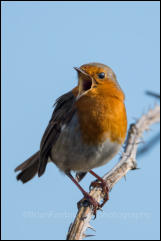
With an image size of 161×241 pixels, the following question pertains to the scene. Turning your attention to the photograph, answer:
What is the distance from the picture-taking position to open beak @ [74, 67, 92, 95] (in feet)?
14.8

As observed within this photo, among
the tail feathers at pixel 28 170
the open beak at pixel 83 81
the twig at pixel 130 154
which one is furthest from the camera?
the tail feathers at pixel 28 170

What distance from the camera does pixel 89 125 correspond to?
4.34m

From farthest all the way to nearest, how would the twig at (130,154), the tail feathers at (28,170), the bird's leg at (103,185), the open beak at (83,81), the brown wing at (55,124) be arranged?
the tail feathers at (28,170)
the brown wing at (55,124)
the open beak at (83,81)
the bird's leg at (103,185)
the twig at (130,154)

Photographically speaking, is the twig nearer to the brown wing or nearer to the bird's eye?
the bird's eye

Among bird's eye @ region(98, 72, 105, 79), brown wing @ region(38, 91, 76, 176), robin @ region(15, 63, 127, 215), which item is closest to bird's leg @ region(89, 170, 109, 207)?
robin @ region(15, 63, 127, 215)

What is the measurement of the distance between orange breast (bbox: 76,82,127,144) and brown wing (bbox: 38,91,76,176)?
0.30 m

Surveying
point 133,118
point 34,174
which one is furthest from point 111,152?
point 34,174

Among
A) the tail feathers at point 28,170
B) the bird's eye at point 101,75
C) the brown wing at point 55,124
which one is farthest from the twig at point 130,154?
the tail feathers at point 28,170

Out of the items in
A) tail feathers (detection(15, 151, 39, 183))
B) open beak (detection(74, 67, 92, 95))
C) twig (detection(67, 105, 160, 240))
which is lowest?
tail feathers (detection(15, 151, 39, 183))

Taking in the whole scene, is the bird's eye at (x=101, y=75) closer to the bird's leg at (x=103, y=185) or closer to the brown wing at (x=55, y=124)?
the brown wing at (x=55, y=124)

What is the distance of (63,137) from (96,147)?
480 millimetres

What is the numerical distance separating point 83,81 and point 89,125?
584 millimetres

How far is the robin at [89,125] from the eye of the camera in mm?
4340

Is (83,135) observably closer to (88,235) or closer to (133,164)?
(133,164)
